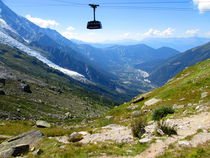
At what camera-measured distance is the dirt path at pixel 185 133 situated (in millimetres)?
13703

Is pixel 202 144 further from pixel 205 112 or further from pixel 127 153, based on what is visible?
pixel 205 112

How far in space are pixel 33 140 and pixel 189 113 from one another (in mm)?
16239

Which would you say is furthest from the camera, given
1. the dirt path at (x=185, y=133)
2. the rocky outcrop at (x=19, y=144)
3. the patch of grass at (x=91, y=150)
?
the rocky outcrop at (x=19, y=144)

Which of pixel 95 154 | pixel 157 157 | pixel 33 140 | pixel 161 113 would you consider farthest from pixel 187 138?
pixel 33 140

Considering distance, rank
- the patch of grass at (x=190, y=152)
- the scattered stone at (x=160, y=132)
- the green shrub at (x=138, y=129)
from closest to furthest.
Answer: the patch of grass at (x=190, y=152) < the scattered stone at (x=160, y=132) < the green shrub at (x=138, y=129)

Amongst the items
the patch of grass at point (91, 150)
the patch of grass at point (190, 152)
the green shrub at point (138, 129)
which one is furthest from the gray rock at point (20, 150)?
the patch of grass at point (190, 152)

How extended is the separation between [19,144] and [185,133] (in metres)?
13.7

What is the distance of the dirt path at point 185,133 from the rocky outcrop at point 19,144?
882cm

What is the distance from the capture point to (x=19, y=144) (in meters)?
17.4

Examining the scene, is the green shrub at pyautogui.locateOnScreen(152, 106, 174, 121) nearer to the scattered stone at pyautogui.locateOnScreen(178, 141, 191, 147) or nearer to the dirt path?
the dirt path

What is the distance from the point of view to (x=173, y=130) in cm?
1653

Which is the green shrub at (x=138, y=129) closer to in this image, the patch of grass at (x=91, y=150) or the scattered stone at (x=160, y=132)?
the scattered stone at (x=160, y=132)

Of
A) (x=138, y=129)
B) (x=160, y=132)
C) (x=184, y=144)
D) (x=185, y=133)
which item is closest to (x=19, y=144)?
(x=138, y=129)

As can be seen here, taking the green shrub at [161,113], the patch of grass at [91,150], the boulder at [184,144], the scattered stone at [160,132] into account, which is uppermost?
the green shrub at [161,113]
